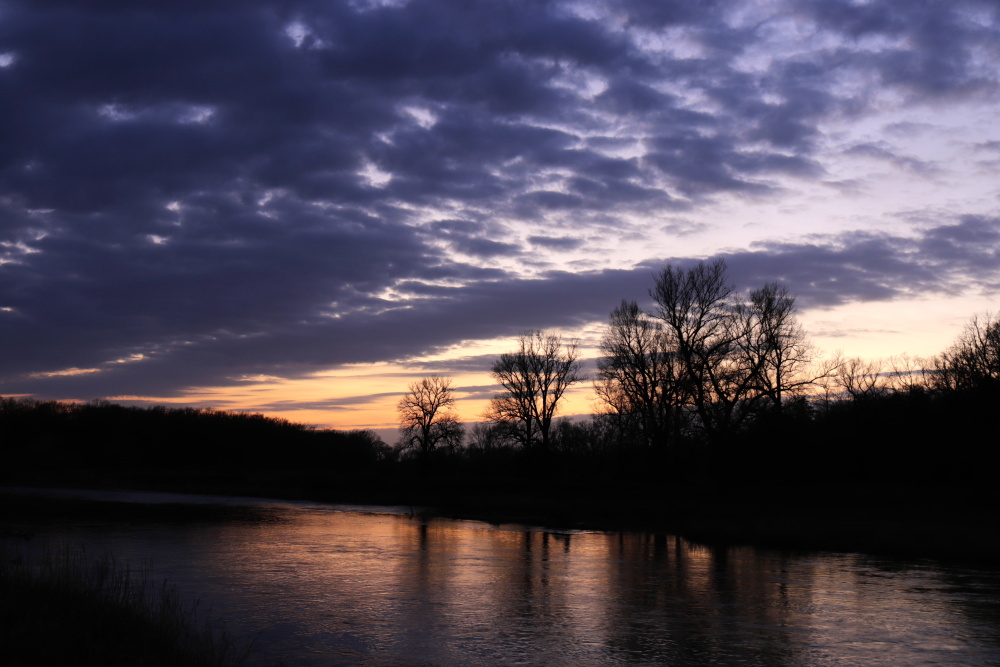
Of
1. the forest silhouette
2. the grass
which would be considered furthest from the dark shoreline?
the grass

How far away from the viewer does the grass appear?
825 centimetres

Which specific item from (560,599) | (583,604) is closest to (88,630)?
(583,604)

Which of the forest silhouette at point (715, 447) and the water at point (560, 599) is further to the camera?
the forest silhouette at point (715, 447)

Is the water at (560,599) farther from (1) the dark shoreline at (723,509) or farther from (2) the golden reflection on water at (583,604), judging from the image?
(1) the dark shoreline at (723,509)

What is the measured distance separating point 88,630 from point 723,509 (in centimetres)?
3334

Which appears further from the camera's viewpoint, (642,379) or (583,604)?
(642,379)

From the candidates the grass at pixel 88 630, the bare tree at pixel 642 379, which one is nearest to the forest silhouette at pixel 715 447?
the bare tree at pixel 642 379

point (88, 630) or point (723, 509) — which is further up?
point (88, 630)

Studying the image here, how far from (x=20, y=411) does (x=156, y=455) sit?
26602mm

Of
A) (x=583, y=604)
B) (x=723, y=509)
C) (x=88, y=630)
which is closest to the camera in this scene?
(x=88, y=630)

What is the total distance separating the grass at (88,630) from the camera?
27.1 ft

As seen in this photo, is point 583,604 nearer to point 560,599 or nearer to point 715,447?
point 560,599

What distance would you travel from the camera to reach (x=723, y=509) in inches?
1507

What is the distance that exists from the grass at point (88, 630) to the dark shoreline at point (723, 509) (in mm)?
20331
